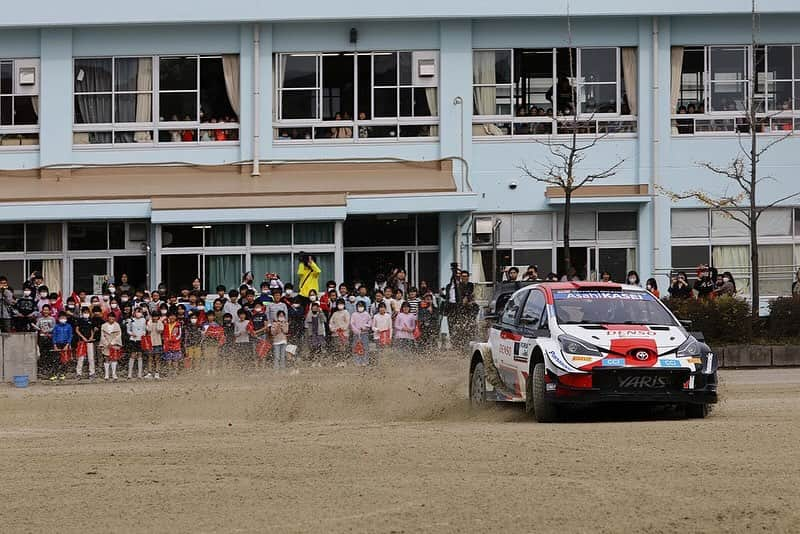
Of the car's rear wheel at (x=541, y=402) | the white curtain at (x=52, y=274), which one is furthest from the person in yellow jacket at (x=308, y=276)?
the car's rear wheel at (x=541, y=402)

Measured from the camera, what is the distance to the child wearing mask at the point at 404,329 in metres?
26.6

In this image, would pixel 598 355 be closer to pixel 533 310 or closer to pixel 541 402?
pixel 541 402

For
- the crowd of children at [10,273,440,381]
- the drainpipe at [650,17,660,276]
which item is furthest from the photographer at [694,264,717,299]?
the crowd of children at [10,273,440,381]

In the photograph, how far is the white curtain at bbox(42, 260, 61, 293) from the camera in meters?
35.3

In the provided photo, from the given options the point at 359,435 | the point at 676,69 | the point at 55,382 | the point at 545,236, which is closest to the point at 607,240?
the point at 545,236

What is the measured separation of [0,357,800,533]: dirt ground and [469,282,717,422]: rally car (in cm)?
31

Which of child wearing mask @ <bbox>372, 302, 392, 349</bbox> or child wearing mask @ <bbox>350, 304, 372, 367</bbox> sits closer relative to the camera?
child wearing mask @ <bbox>350, 304, 372, 367</bbox>

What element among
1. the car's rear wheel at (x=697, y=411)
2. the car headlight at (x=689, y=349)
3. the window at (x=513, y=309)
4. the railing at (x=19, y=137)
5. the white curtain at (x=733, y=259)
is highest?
the railing at (x=19, y=137)

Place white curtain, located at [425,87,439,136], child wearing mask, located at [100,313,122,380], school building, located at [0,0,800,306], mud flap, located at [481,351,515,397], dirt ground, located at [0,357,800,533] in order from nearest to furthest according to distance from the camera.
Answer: dirt ground, located at [0,357,800,533]
mud flap, located at [481,351,515,397]
child wearing mask, located at [100,313,122,380]
school building, located at [0,0,800,306]
white curtain, located at [425,87,439,136]

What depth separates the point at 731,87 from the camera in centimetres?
3625

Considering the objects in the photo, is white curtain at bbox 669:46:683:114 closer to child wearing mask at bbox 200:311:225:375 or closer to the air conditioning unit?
the air conditioning unit

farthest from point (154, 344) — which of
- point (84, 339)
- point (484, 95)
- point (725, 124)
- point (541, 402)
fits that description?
point (725, 124)

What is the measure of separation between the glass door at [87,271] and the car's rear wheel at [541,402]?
22.9 m

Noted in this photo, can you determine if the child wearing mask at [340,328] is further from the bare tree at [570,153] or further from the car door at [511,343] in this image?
the car door at [511,343]
